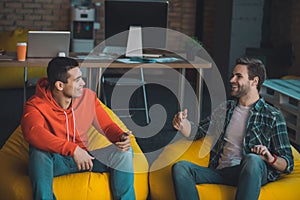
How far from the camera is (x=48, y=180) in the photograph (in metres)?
2.68

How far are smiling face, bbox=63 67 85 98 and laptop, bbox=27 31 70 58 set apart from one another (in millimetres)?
1528

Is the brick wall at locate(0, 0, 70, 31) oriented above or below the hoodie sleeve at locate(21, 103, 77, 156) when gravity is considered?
above

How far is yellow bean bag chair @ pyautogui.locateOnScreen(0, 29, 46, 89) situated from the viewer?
6.65 metres

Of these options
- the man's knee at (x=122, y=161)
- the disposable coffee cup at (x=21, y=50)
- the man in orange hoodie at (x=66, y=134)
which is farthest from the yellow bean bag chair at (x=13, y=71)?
the man's knee at (x=122, y=161)

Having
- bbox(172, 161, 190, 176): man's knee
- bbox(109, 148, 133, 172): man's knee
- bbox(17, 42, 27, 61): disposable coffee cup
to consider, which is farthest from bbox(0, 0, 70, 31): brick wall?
bbox(172, 161, 190, 176): man's knee

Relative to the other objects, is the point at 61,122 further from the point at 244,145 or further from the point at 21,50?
the point at 21,50

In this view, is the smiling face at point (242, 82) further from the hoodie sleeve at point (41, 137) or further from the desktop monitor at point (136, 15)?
the desktop monitor at point (136, 15)

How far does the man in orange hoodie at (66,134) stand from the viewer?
8.84ft

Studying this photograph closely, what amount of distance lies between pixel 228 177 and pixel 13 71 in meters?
4.52

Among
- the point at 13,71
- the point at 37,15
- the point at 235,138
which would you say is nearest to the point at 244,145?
the point at 235,138

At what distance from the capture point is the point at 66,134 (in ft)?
9.77

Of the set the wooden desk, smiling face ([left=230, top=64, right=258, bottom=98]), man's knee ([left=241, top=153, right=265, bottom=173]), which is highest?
smiling face ([left=230, top=64, right=258, bottom=98])

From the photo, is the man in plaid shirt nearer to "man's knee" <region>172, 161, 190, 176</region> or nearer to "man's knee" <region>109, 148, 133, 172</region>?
"man's knee" <region>172, 161, 190, 176</region>

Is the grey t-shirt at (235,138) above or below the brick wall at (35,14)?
below
